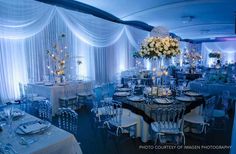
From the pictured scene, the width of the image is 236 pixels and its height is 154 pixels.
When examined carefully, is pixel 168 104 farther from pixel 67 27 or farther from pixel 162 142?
pixel 67 27

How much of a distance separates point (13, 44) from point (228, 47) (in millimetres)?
21883

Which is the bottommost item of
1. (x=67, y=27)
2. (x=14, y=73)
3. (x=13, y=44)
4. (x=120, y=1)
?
(x=14, y=73)

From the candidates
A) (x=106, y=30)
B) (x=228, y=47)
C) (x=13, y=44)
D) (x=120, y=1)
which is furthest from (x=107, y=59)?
(x=228, y=47)

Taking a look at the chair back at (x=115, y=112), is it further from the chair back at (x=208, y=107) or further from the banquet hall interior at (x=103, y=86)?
the chair back at (x=208, y=107)

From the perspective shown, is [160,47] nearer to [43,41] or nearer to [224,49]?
[43,41]

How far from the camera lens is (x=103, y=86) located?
5992mm

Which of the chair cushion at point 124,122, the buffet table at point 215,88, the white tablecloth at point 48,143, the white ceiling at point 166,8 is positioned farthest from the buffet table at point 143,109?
the white ceiling at point 166,8

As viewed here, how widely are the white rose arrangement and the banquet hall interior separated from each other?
2cm

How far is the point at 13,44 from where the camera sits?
5844 millimetres

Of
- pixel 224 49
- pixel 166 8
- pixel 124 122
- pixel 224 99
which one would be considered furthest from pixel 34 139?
pixel 224 49

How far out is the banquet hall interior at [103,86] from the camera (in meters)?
3.27

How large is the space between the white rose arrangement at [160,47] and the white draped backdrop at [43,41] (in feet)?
13.1

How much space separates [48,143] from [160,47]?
2.63 m

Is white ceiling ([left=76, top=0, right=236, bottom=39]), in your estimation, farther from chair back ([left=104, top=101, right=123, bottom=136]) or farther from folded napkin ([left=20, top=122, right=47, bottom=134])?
folded napkin ([left=20, top=122, right=47, bottom=134])
